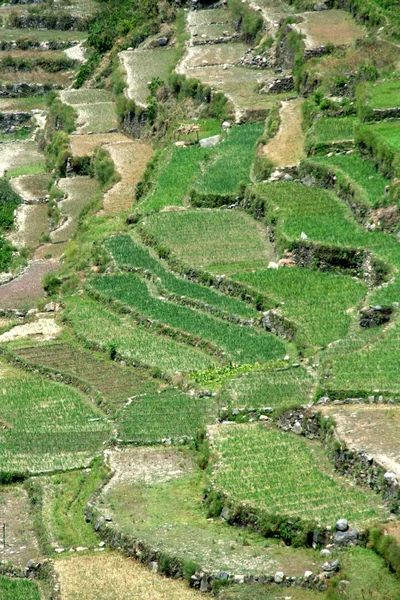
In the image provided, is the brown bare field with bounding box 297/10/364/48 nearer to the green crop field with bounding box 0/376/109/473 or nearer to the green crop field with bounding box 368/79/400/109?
the green crop field with bounding box 368/79/400/109

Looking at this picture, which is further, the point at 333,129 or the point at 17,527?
the point at 333,129

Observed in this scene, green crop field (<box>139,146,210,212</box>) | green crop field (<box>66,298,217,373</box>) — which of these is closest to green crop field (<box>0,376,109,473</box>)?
green crop field (<box>66,298,217,373</box>)

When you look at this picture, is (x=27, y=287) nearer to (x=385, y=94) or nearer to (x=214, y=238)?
(x=214, y=238)

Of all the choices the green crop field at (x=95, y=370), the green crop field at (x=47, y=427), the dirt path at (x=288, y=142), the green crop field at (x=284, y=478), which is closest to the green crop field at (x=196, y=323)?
the green crop field at (x=95, y=370)

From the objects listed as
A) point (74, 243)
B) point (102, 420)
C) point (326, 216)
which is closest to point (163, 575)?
point (102, 420)

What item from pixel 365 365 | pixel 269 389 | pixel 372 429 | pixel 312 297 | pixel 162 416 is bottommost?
pixel 162 416

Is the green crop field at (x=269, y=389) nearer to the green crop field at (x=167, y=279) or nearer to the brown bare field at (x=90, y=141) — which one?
the green crop field at (x=167, y=279)

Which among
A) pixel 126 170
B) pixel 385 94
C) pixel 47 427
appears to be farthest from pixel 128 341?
pixel 126 170
